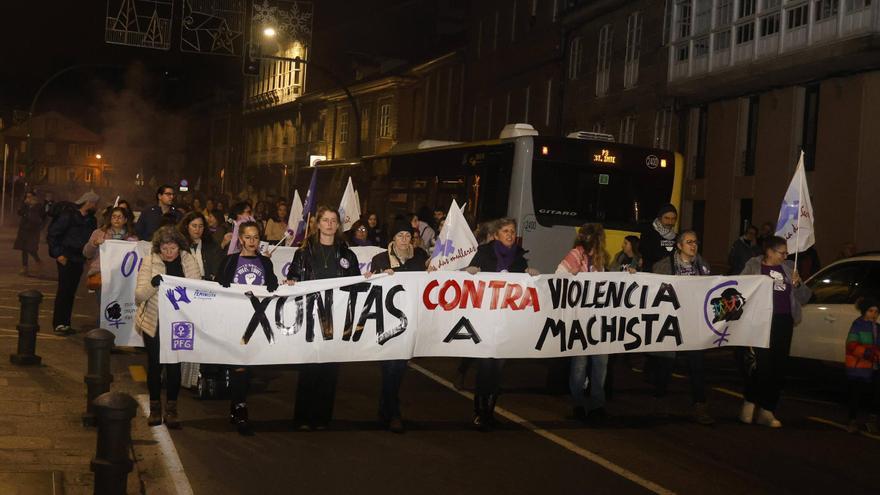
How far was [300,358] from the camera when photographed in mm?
9906

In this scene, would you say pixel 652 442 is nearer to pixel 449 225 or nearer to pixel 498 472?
pixel 498 472

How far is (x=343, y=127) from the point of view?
221ft

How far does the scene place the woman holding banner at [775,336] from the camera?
37.0 ft

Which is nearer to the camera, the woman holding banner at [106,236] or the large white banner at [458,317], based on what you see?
the large white banner at [458,317]

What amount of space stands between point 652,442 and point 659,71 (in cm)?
2609

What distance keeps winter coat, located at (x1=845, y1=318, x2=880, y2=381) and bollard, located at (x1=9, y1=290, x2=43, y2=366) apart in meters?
7.92

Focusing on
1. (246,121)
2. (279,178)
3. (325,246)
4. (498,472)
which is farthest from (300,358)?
(246,121)

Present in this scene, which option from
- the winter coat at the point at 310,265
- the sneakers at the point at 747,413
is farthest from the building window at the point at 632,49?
the winter coat at the point at 310,265

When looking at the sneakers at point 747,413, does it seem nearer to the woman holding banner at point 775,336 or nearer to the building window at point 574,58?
the woman holding banner at point 775,336

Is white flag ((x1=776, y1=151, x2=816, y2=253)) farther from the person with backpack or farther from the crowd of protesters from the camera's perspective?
the person with backpack

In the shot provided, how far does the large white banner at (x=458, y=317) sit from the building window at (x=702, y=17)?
834 inches

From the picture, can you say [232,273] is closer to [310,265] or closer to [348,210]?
[310,265]

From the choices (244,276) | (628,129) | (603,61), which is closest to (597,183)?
(244,276)

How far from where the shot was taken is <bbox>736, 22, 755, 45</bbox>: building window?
1136 inches
